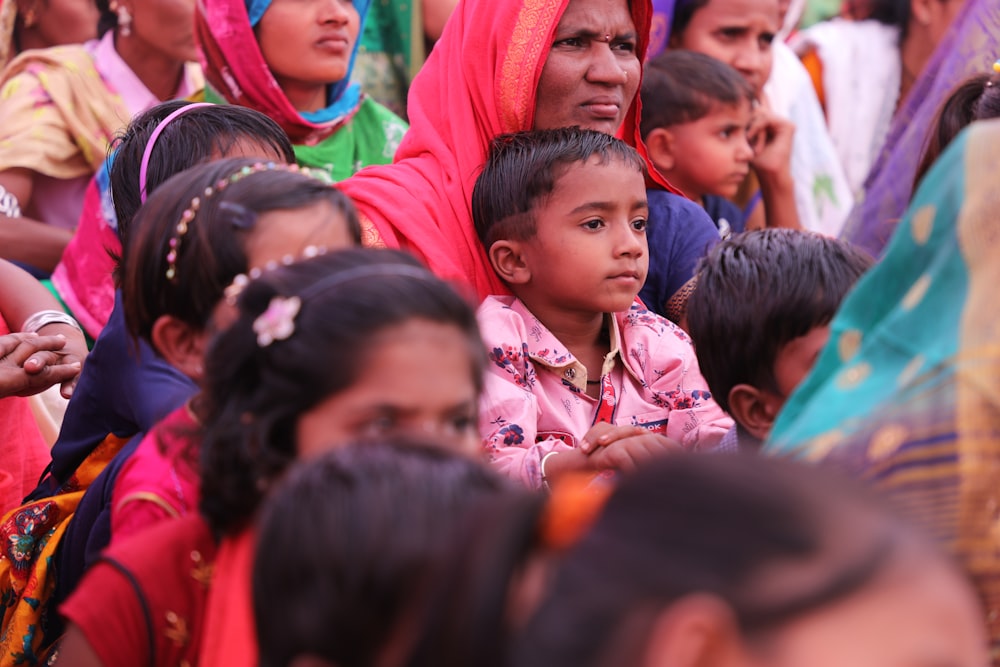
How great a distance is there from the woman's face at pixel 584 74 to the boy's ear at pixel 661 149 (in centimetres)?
83

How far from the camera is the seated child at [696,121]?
14.6 feet

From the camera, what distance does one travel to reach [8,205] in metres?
4.27

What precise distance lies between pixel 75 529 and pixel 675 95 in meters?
2.64

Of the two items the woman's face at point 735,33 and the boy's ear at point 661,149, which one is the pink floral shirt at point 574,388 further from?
the woman's face at point 735,33

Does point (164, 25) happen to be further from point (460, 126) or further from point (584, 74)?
point (584, 74)

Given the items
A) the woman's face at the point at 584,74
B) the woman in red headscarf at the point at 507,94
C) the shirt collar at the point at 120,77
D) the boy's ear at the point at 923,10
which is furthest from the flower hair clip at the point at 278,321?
the boy's ear at the point at 923,10

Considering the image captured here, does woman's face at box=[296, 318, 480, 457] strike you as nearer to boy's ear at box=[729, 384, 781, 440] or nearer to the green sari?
the green sari

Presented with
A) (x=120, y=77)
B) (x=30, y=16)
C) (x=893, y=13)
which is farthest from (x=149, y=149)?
(x=893, y=13)

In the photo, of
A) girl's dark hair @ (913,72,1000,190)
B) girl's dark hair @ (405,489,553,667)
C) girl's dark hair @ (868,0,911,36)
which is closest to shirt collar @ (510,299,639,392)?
girl's dark hair @ (913,72,1000,190)

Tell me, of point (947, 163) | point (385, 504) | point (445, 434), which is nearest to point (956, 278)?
point (947, 163)

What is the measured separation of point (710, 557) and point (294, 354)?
2.98 feet

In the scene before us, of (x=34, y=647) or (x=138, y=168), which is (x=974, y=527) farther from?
(x=138, y=168)

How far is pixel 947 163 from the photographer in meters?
1.71

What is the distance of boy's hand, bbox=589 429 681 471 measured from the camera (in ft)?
8.19
